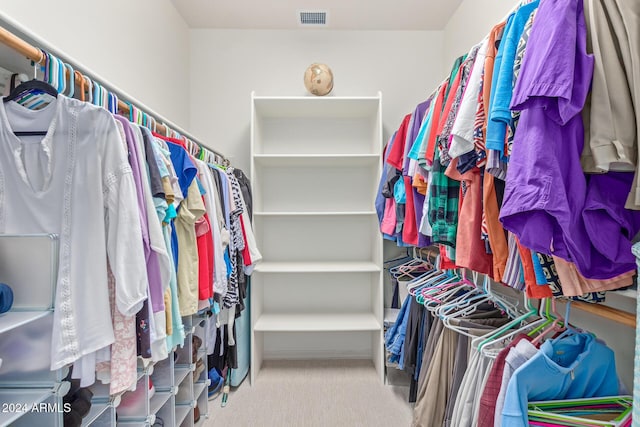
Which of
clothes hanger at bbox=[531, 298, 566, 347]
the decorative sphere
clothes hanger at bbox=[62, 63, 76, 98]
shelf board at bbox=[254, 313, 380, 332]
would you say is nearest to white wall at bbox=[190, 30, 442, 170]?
the decorative sphere

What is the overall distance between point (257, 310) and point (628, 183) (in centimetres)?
234

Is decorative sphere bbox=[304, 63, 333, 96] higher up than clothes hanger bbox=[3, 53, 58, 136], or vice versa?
decorative sphere bbox=[304, 63, 333, 96]

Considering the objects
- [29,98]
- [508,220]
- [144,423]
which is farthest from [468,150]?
[144,423]

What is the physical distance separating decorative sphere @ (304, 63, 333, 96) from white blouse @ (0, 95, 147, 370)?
1.82 metres

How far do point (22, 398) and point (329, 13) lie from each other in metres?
2.78

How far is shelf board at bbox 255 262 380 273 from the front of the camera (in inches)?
100

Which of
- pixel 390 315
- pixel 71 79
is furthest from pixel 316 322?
pixel 71 79

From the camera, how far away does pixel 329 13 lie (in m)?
2.69

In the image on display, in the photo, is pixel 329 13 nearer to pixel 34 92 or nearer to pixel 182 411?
pixel 34 92

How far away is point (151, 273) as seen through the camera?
116 cm

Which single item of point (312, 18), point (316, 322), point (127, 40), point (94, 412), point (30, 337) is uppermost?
point (312, 18)

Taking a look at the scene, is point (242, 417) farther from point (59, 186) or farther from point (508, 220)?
point (508, 220)

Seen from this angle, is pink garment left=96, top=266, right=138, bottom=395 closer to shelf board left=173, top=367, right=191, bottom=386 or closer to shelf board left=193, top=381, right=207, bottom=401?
shelf board left=173, top=367, right=191, bottom=386

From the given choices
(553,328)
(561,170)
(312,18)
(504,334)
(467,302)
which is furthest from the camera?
(312,18)
